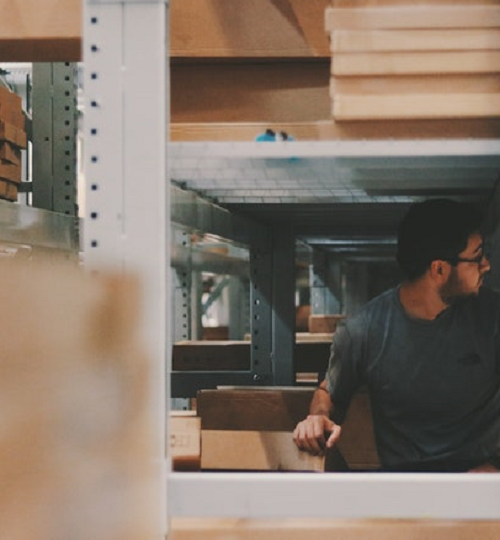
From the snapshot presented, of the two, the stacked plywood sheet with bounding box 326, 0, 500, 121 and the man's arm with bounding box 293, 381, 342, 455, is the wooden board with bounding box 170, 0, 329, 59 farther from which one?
the man's arm with bounding box 293, 381, 342, 455

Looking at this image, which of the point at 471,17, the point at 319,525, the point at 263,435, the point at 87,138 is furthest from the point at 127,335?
the point at 471,17

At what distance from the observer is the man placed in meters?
1.80

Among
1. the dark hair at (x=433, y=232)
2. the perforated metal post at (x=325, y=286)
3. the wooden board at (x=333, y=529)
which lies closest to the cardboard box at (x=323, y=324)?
the perforated metal post at (x=325, y=286)

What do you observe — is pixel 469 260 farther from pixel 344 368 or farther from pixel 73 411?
pixel 73 411

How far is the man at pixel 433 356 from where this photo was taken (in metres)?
1.80

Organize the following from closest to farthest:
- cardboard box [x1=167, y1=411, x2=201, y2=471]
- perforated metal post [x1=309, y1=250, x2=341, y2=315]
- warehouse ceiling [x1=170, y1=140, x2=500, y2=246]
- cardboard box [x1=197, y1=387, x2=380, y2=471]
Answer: warehouse ceiling [x1=170, y1=140, x2=500, y2=246], cardboard box [x1=167, y1=411, x2=201, y2=471], cardboard box [x1=197, y1=387, x2=380, y2=471], perforated metal post [x1=309, y1=250, x2=341, y2=315]

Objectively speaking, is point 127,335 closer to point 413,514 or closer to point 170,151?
point 170,151

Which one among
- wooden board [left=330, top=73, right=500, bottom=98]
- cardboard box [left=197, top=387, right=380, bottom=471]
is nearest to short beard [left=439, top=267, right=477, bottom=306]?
cardboard box [left=197, top=387, right=380, bottom=471]

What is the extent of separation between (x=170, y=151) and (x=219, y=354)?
1.83 meters

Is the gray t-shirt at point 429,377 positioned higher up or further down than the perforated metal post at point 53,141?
further down

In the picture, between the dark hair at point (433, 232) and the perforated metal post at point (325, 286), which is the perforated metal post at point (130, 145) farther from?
the perforated metal post at point (325, 286)

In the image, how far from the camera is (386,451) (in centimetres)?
190

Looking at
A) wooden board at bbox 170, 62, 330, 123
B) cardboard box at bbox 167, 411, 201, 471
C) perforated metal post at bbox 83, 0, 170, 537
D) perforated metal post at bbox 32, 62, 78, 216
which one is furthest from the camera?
perforated metal post at bbox 32, 62, 78, 216

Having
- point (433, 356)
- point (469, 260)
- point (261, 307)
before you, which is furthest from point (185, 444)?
point (261, 307)
